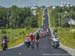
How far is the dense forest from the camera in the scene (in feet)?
54.2

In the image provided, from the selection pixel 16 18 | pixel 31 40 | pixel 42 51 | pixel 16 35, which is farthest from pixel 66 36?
pixel 42 51

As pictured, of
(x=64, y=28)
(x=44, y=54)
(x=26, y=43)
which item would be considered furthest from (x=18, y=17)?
(x=44, y=54)

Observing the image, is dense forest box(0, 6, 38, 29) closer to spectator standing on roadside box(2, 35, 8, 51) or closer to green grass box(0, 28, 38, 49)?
green grass box(0, 28, 38, 49)

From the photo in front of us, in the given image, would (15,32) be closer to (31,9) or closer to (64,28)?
(31,9)

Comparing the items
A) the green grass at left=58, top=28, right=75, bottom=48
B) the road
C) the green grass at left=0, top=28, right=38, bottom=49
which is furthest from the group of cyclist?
the green grass at left=58, top=28, right=75, bottom=48

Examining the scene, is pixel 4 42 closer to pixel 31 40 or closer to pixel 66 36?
pixel 31 40

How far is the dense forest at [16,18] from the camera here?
16.5 meters

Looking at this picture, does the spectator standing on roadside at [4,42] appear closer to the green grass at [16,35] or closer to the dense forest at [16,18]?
the green grass at [16,35]

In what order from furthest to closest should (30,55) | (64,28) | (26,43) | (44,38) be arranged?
(44,38), (64,28), (26,43), (30,55)

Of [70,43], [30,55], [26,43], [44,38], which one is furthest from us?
[44,38]

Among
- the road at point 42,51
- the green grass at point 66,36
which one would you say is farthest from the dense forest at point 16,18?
the green grass at point 66,36

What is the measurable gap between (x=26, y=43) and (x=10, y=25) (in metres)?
3.58

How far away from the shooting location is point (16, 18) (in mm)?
16984

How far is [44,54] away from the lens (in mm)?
11453
